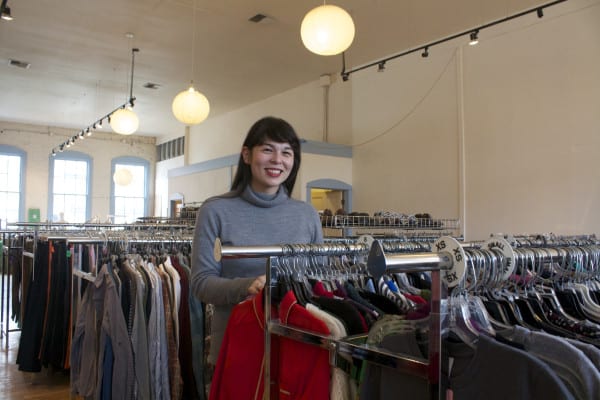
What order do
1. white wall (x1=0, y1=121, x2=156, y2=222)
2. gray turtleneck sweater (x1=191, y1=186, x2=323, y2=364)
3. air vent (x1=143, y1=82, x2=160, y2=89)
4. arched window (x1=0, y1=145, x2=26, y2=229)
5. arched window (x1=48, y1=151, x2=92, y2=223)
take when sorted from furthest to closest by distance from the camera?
arched window (x1=48, y1=151, x2=92, y2=223) < white wall (x1=0, y1=121, x2=156, y2=222) < arched window (x1=0, y1=145, x2=26, y2=229) < air vent (x1=143, y1=82, x2=160, y2=89) < gray turtleneck sweater (x1=191, y1=186, x2=323, y2=364)

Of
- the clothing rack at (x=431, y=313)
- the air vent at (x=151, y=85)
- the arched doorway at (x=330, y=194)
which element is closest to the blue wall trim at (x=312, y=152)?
the arched doorway at (x=330, y=194)

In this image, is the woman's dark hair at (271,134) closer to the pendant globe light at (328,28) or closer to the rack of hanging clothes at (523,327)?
the rack of hanging clothes at (523,327)

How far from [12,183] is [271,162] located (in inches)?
588

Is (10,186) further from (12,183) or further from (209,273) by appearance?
(209,273)

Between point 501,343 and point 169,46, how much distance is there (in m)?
7.55

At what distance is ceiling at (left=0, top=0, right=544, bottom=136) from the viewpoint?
6105 millimetres

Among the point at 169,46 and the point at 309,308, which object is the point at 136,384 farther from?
the point at 169,46

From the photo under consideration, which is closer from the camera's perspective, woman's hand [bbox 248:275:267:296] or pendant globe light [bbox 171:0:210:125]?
woman's hand [bbox 248:275:267:296]

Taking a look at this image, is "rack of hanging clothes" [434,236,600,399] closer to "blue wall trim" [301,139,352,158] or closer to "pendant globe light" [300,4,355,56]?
"pendant globe light" [300,4,355,56]

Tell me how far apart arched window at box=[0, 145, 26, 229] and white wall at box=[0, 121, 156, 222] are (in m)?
0.14

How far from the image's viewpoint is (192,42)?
7.30 metres

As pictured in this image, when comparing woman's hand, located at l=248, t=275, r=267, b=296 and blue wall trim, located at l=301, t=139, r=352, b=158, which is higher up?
blue wall trim, located at l=301, t=139, r=352, b=158

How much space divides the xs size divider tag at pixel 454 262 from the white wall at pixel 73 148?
15.2 metres

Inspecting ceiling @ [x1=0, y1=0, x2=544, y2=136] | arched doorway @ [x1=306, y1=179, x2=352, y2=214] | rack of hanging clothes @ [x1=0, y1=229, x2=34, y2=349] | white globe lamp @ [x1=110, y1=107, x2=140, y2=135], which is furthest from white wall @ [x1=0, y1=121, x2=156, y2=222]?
white globe lamp @ [x1=110, y1=107, x2=140, y2=135]
